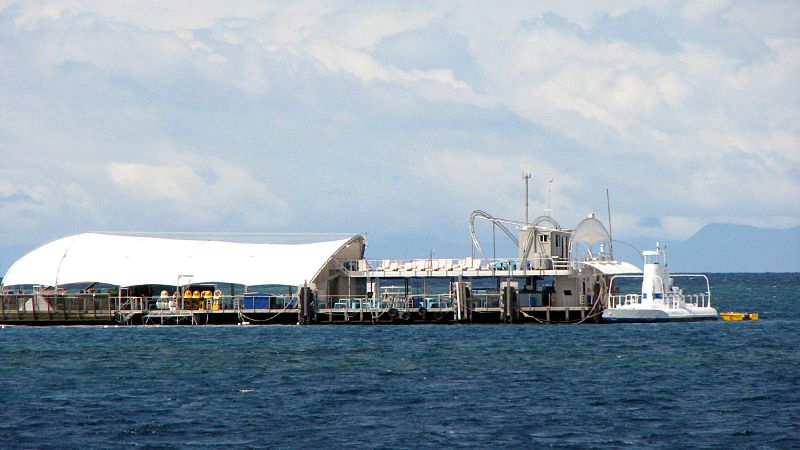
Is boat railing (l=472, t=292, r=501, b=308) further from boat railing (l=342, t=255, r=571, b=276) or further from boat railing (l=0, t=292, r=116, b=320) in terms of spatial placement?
boat railing (l=0, t=292, r=116, b=320)

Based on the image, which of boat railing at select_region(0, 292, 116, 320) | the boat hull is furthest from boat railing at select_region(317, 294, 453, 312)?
boat railing at select_region(0, 292, 116, 320)

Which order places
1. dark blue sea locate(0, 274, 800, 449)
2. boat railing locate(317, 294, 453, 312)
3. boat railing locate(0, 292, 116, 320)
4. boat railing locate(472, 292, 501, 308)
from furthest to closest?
boat railing locate(0, 292, 116, 320), boat railing locate(472, 292, 501, 308), boat railing locate(317, 294, 453, 312), dark blue sea locate(0, 274, 800, 449)

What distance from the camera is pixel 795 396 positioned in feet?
156

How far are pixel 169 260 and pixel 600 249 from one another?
32.6 m

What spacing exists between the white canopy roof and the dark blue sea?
7.69 meters

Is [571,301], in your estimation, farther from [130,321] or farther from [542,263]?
[130,321]

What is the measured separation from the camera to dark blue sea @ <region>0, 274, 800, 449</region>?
39844 millimetres

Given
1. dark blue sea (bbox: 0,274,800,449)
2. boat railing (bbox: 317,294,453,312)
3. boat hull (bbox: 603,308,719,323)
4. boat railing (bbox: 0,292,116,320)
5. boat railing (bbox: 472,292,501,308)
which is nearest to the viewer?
dark blue sea (bbox: 0,274,800,449)

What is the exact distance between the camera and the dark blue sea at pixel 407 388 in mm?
39844

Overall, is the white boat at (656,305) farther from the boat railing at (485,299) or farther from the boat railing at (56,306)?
the boat railing at (56,306)

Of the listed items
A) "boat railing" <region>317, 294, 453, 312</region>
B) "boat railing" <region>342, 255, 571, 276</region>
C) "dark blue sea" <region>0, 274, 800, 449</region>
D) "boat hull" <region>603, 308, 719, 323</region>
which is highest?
"boat railing" <region>342, 255, 571, 276</region>

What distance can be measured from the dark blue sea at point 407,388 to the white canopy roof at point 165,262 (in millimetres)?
7693

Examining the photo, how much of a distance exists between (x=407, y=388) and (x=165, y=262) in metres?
41.2

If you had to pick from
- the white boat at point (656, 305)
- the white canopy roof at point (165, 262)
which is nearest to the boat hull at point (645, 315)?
the white boat at point (656, 305)
